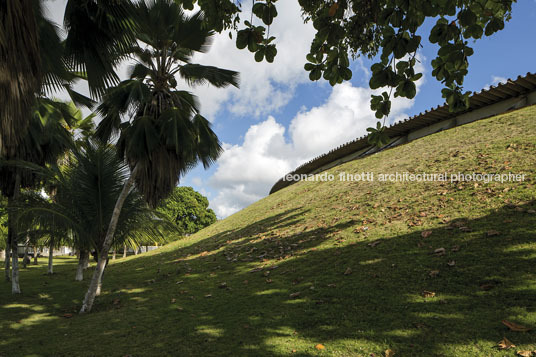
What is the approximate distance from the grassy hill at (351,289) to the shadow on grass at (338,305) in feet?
0.08

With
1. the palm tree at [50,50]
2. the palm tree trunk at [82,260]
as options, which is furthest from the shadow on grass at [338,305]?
the palm tree at [50,50]

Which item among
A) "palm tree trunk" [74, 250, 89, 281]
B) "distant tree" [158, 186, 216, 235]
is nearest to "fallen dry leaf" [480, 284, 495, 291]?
"palm tree trunk" [74, 250, 89, 281]

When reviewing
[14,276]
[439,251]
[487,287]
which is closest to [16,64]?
[487,287]

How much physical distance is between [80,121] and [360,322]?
62.3 feet

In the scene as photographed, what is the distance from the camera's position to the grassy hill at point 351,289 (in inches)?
145

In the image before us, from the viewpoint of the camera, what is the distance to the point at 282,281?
6.27 m

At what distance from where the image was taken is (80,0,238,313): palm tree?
7398 millimetres

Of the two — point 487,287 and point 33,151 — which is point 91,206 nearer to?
point 33,151

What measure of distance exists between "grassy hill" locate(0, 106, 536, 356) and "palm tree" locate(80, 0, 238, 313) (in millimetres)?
2157

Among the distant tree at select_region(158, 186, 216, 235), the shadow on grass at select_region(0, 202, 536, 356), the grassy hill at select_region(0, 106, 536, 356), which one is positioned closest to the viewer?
the shadow on grass at select_region(0, 202, 536, 356)

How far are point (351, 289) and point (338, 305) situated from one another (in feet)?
1.84

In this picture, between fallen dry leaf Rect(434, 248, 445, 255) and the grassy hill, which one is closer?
the grassy hill

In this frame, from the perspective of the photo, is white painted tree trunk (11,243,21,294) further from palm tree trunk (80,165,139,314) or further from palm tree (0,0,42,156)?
palm tree (0,0,42,156)

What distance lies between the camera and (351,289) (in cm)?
510
